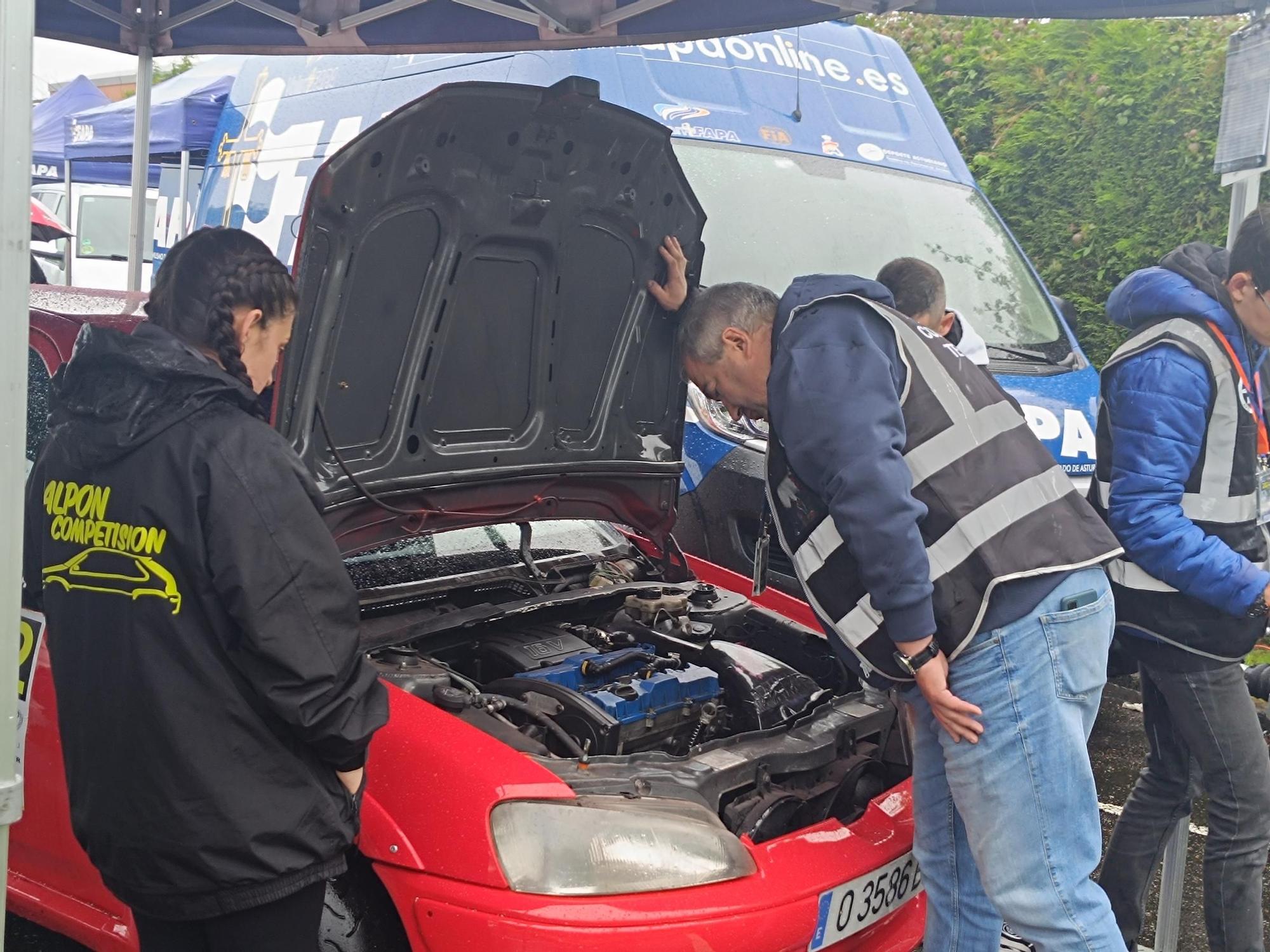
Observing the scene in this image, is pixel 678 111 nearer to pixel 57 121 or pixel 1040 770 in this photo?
pixel 1040 770

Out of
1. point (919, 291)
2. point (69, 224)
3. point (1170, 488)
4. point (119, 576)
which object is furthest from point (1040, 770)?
point (69, 224)

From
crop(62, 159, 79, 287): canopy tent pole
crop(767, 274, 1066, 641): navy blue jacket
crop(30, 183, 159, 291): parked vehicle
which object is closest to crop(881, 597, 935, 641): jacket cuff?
crop(767, 274, 1066, 641): navy blue jacket

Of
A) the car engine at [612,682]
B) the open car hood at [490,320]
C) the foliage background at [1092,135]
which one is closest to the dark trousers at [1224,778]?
the car engine at [612,682]

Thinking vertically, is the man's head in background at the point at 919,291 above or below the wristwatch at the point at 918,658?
above

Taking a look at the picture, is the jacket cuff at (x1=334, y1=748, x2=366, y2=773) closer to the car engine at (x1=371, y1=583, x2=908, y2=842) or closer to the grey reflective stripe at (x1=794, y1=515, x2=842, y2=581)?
the car engine at (x1=371, y1=583, x2=908, y2=842)

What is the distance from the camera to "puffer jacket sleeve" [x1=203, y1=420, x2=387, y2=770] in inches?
67.6

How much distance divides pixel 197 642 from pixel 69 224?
41.1 ft

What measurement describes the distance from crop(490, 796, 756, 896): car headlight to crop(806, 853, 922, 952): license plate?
0.72 feet

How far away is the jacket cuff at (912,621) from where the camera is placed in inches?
87.8

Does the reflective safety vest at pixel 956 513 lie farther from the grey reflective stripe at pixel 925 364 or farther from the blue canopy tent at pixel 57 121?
the blue canopy tent at pixel 57 121

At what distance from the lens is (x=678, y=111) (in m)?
5.51

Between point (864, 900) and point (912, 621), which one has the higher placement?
point (912, 621)

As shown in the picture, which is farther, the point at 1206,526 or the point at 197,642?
the point at 1206,526

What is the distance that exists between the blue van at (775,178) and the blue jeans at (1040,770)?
94.6 inches
